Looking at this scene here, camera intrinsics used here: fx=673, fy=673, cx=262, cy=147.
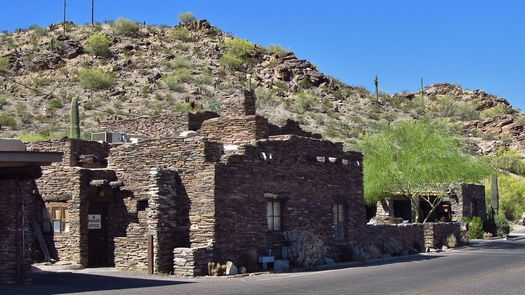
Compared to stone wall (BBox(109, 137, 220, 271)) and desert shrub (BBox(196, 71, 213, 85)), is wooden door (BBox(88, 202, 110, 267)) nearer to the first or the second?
stone wall (BBox(109, 137, 220, 271))

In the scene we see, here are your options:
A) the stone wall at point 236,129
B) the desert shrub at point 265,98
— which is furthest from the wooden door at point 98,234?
the desert shrub at point 265,98

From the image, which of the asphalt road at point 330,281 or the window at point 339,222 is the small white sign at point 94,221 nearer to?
the asphalt road at point 330,281

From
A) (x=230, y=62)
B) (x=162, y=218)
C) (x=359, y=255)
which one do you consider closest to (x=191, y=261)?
(x=162, y=218)

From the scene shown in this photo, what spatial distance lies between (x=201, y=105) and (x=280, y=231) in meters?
37.5

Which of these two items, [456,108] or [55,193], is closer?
[55,193]

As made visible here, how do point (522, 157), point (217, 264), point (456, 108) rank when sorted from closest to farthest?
point (217, 264) → point (522, 157) → point (456, 108)

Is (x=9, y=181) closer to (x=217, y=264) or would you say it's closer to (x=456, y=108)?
(x=217, y=264)

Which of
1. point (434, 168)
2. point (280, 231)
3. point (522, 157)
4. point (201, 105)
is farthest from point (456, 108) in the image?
point (280, 231)

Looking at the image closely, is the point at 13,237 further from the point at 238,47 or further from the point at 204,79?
the point at 238,47

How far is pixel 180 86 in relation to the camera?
64.4 metres

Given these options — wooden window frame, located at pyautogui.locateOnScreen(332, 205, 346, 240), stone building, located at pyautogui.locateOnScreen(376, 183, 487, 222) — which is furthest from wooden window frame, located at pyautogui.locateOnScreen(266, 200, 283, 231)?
stone building, located at pyautogui.locateOnScreen(376, 183, 487, 222)

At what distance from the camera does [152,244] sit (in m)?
18.8

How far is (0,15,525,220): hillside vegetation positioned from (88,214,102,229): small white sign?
27.5 m

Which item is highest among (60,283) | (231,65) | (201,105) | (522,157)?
(231,65)
